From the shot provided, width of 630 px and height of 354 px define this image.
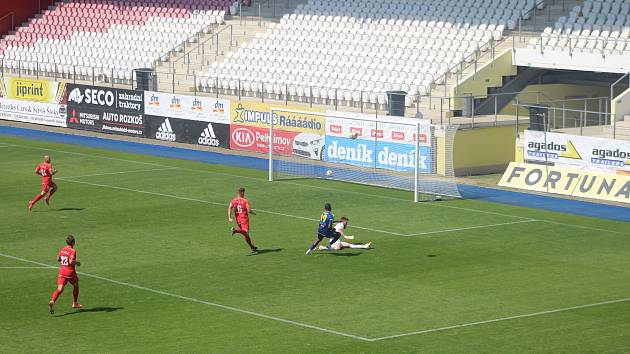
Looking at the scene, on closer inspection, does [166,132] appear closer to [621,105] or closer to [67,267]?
[621,105]

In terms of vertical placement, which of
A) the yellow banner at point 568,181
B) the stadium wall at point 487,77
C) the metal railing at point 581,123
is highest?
the stadium wall at point 487,77

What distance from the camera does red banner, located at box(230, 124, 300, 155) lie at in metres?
46.9

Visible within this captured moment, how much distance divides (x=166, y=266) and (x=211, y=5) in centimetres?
3723

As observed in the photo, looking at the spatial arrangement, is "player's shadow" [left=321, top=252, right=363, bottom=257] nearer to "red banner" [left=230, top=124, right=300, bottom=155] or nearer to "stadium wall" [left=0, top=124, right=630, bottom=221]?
"stadium wall" [left=0, top=124, right=630, bottom=221]

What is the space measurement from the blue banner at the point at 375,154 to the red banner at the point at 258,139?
188cm

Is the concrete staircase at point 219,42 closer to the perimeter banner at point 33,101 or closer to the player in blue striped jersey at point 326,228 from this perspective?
the perimeter banner at point 33,101

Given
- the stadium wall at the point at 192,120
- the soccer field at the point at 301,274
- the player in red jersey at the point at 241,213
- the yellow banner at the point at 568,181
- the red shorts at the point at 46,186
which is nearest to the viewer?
the soccer field at the point at 301,274

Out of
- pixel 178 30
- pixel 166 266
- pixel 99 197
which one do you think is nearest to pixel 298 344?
pixel 166 266

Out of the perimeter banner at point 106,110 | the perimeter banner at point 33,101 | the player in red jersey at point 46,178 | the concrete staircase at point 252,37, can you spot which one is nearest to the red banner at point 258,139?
the concrete staircase at point 252,37

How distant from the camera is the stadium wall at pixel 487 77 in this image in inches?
1884

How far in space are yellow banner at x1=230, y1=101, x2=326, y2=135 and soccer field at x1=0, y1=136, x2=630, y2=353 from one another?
14.5 ft

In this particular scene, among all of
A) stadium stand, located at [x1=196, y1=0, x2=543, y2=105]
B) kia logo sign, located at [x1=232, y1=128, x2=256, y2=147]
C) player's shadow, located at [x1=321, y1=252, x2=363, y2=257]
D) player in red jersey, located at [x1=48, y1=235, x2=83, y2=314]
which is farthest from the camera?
stadium stand, located at [x1=196, y1=0, x2=543, y2=105]

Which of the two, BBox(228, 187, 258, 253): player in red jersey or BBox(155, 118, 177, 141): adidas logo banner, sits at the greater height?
BBox(155, 118, 177, 141): adidas logo banner

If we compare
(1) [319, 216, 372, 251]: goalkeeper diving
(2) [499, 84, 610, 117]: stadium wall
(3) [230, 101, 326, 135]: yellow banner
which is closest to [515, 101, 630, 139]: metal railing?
(2) [499, 84, 610, 117]: stadium wall
